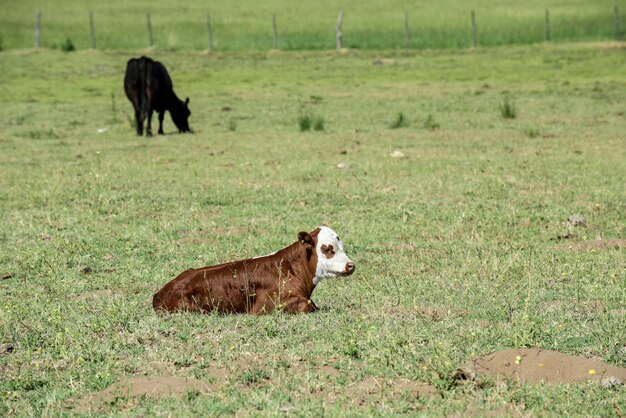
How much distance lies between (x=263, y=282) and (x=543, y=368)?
236 centimetres

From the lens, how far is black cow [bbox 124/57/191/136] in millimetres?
20641

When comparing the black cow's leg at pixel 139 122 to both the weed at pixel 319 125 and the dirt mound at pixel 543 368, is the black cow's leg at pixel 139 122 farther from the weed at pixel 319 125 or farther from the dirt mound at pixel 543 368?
the dirt mound at pixel 543 368

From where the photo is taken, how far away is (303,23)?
2116 inches

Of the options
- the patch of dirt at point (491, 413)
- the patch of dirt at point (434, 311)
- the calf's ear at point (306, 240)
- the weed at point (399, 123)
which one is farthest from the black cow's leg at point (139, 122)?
the patch of dirt at point (491, 413)

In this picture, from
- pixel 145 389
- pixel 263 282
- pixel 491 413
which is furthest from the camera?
pixel 263 282

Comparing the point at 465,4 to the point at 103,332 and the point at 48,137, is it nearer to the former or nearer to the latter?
the point at 48,137

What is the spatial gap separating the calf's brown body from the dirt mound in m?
1.76

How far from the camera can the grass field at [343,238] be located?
230 inches

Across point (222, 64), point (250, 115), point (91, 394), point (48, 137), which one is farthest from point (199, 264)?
point (222, 64)

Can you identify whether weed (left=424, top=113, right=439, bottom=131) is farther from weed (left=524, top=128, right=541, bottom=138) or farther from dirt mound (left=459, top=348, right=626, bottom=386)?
dirt mound (left=459, top=348, right=626, bottom=386)

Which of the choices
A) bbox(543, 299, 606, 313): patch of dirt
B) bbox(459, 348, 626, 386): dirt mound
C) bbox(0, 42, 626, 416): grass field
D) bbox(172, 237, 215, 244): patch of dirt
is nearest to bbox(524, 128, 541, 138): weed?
bbox(0, 42, 626, 416): grass field

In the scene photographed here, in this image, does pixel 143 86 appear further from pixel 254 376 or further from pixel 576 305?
pixel 254 376

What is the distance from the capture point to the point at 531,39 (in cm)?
4619

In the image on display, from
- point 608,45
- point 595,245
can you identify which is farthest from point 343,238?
point 608,45
